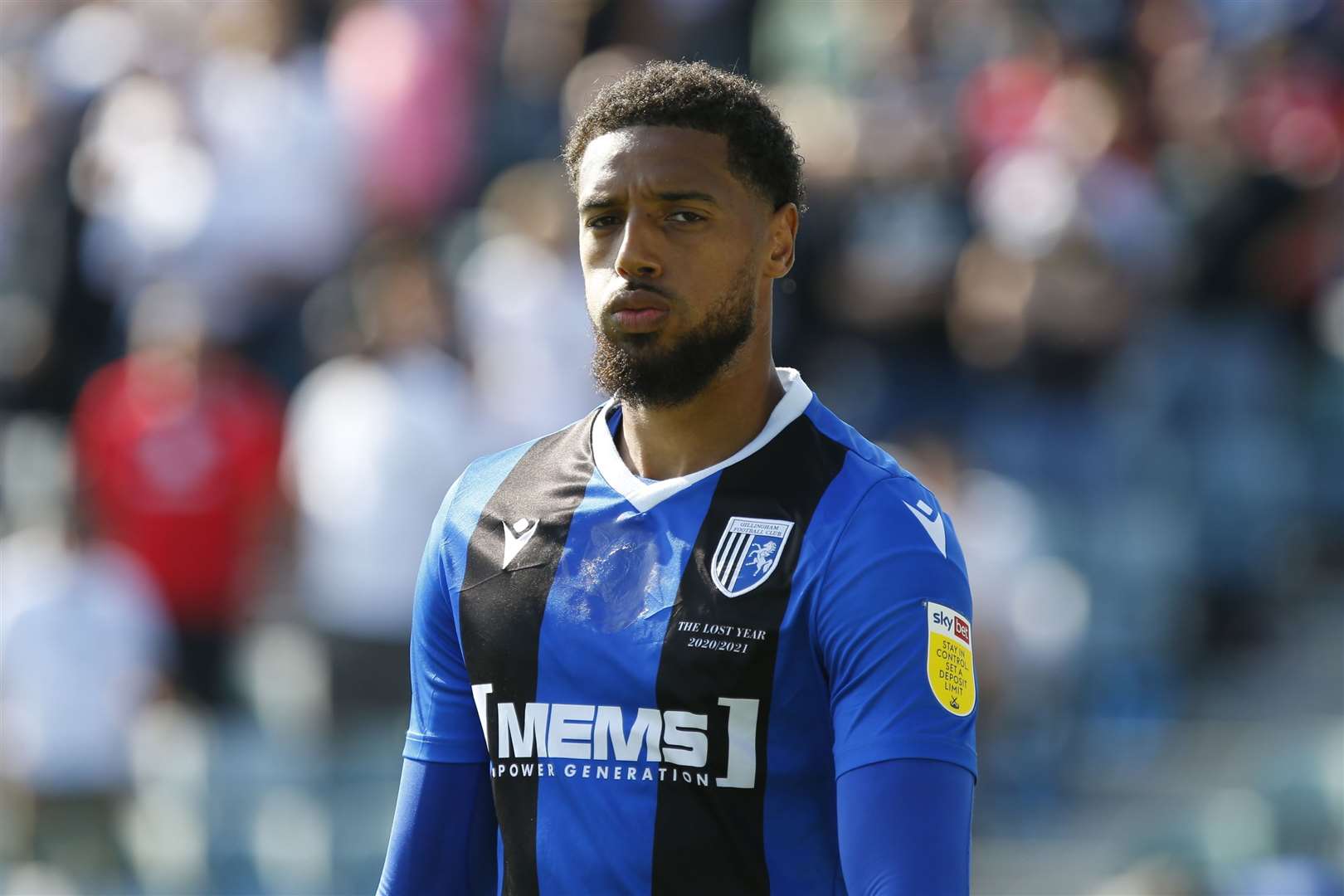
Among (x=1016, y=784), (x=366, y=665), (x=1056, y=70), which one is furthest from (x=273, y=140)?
(x=1016, y=784)

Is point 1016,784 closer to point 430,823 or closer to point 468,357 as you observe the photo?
point 468,357

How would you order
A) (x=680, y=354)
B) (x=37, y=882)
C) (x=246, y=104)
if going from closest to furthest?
(x=680, y=354)
(x=37, y=882)
(x=246, y=104)

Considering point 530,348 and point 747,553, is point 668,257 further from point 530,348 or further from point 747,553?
point 530,348

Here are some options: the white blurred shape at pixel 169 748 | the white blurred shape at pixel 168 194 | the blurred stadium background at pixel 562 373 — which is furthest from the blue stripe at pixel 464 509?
the white blurred shape at pixel 168 194

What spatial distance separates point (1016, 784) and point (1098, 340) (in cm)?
198

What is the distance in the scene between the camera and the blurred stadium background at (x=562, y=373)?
7910mm

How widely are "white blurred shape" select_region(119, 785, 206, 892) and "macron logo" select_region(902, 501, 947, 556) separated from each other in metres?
5.72

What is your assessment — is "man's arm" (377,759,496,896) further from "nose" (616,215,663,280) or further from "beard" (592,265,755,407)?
"nose" (616,215,663,280)

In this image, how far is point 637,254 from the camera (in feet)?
9.43

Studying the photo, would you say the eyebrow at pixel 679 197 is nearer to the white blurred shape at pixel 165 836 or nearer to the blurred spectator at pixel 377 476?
the blurred spectator at pixel 377 476

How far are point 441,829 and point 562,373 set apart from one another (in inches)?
206

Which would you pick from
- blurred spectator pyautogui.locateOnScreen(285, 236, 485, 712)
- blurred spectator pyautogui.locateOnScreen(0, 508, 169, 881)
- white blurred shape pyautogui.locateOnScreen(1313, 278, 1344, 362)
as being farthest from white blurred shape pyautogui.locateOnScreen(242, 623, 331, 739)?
white blurred shape pyautogui.locateOnScreen(1313, 278, 1344, 362)

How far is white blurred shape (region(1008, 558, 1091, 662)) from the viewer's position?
8.11m

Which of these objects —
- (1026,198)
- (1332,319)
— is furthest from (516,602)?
(1332,319)
